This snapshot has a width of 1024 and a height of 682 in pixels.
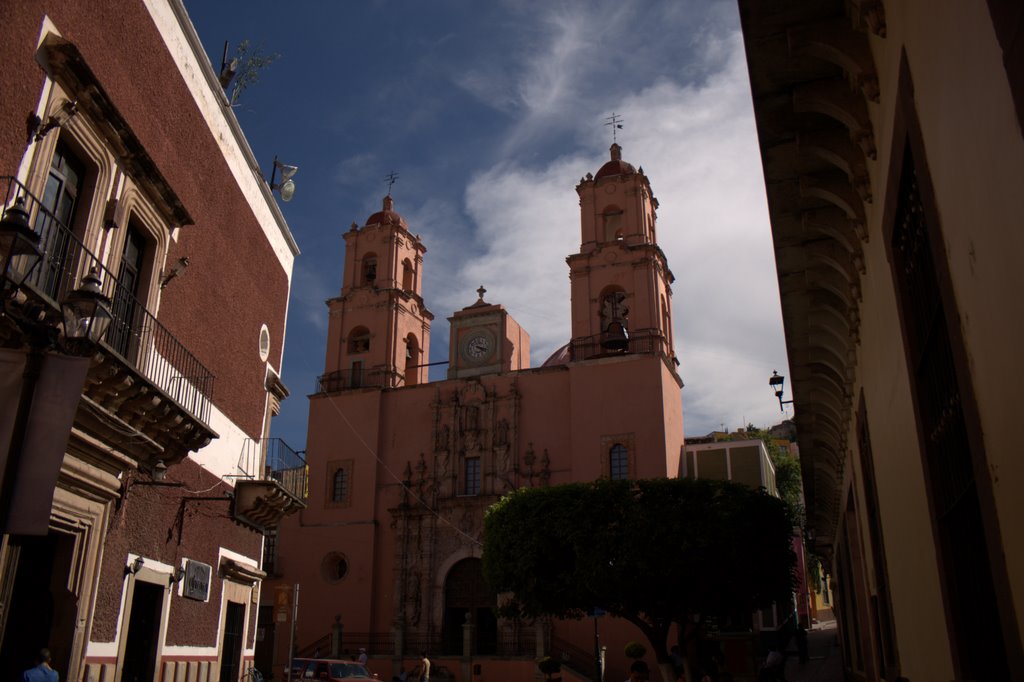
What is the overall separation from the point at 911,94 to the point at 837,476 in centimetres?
1382

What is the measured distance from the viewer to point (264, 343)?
44.8 ft

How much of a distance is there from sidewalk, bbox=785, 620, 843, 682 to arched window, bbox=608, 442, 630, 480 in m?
7.89

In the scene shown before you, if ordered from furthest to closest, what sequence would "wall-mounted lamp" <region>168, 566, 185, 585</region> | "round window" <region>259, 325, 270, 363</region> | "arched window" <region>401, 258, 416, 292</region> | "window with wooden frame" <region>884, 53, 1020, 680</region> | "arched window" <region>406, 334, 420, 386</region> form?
"arched window" <region>401, 258, 416, 292</region>
"arched window" <region>406, 334, 420, 386</region>
"round window" <region>259, 325, 270, 363</region>
"wall-mounted lamp" <region>168, 566, 185, 585</region>
"window with wooden frame" <region>884, 53, 1020, 680</region>

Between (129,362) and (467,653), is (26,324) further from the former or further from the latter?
(467,653)

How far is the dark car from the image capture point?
1625 centimetres

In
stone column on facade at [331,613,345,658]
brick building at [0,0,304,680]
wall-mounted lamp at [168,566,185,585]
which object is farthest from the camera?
stone column on facade at [331,613,345,658]

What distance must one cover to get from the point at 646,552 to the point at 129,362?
14574 mm

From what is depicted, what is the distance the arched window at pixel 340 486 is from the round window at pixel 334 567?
7.15 ft

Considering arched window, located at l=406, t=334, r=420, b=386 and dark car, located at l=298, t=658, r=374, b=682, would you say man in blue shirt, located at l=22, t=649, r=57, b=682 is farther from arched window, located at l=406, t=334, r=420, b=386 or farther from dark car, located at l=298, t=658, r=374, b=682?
arched window, located at l=406, t=334, r=420, b=386

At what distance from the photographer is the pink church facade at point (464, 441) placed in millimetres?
29172

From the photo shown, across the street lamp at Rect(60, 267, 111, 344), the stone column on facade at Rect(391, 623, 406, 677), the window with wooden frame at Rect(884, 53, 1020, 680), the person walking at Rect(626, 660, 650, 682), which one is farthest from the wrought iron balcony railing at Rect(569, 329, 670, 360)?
the street lamp at Rect(60, 267, 111, 344)

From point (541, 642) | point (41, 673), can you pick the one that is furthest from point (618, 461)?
point (41, 673)

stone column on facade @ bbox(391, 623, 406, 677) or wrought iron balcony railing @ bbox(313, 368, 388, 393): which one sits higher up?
wrought iron balcony railing @ bbox(313, 368, 388, 393)

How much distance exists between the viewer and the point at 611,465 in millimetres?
29328
